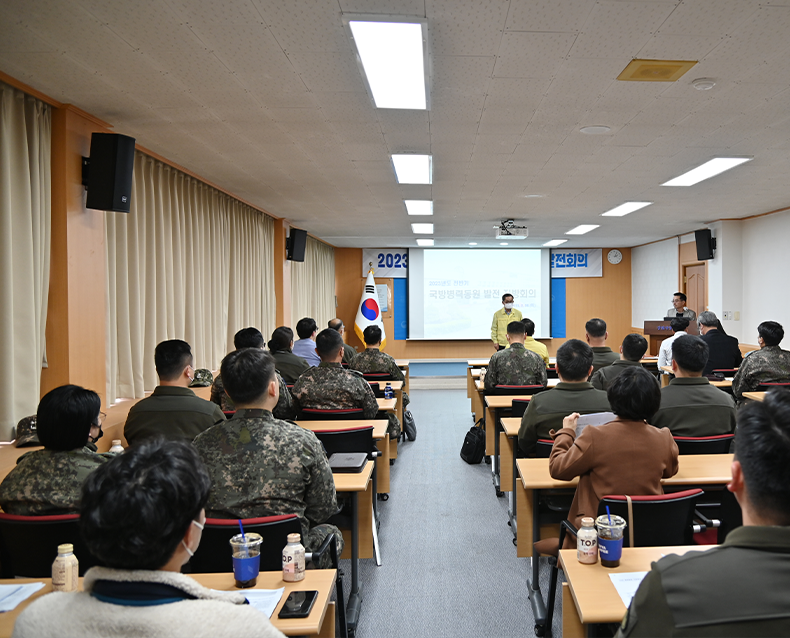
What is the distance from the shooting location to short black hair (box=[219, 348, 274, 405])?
212cm

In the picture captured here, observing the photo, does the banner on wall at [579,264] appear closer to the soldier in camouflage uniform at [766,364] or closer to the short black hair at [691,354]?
the soldier in camouflage uniform at [766,364]

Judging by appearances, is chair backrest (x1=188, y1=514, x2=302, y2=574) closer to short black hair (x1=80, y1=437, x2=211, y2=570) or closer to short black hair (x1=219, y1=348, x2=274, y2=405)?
short black hair (x1=219, y1=348, x2=274, y2=405)

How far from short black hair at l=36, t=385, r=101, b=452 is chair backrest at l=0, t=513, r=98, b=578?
259 millimetres

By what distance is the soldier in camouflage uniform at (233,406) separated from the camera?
3686mm

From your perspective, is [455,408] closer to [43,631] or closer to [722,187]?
[722,187]

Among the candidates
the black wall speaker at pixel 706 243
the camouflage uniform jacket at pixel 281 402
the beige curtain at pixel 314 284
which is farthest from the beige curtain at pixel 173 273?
the black wall speaker at pixel 706 243

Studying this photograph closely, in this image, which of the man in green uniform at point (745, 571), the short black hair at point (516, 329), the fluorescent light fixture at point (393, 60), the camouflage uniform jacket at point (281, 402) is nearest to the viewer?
the man in green uniform at point (745, 571)

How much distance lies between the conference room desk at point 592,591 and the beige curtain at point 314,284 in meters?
7.92

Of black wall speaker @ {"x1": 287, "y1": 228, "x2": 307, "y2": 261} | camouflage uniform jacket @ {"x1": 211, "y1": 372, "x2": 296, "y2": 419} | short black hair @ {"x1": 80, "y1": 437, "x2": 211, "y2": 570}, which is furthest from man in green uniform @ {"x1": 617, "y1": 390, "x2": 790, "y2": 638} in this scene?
black wall speaker @ {"x1": 287, "y1": 228, "x2": 307, "y2": 261}

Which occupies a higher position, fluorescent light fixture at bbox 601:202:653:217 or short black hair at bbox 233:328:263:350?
fluorescent light fixture at bbox 601:202:653:217

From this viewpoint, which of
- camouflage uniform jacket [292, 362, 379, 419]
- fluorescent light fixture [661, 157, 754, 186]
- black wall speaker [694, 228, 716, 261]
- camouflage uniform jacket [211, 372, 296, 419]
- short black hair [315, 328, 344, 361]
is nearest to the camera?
camouflage uniform jacket [211, 372, 296, 419]

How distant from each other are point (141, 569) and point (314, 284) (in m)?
10.2

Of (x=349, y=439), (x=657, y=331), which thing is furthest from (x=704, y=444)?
(x=657, y=331)

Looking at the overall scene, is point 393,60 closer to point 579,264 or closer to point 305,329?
point 305,329
